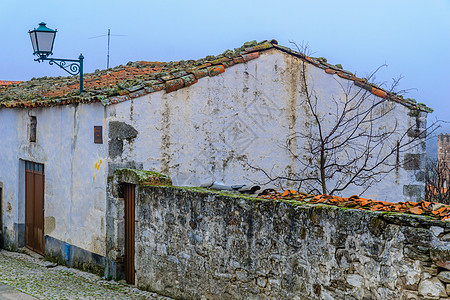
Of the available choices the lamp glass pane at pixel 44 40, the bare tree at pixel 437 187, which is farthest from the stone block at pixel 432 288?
the bare tree at pixel 437 187

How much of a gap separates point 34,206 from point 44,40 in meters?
4.25

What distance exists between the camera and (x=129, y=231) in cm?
918

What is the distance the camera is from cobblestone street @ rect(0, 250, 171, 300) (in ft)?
27.3

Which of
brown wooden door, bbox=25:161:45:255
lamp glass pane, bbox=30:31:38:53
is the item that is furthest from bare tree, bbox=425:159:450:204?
lamp glass pane, bbox=30:31:38:53

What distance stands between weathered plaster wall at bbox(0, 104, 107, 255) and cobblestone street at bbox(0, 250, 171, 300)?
0.62m

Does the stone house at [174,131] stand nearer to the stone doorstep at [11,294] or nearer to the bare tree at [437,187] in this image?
the stone doorstep at [11,294]

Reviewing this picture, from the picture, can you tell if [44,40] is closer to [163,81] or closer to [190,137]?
[163,81]

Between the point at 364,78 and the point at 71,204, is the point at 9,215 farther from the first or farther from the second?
the point at 364,78

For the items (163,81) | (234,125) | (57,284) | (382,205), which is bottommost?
(57,284)

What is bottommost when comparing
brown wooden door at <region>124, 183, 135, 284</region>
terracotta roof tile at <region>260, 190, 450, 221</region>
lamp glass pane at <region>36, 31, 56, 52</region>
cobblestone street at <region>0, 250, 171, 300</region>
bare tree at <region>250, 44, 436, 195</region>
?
cobblestone street at <region>0, 250, 171, 300</region>

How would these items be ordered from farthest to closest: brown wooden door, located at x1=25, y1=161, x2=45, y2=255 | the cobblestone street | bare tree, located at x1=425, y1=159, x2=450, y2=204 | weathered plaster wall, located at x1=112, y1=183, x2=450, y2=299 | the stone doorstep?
bare tree, located at x1=425, y1=159, x2=450, y2=204 < brown wooden door, located at x1=25, y1=161, x2=45, y2=255 < the cobblestone street < the stone doorstep < weathered plaster wall, located at x1=112, y1=183, x2=450, y2=299

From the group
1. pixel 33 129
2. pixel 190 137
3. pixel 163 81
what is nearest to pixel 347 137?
pixel 190 137

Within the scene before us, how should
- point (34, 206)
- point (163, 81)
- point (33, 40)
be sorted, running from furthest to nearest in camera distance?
1. point (34, 206)
2. point (33, 40)
3. point (163, 81)

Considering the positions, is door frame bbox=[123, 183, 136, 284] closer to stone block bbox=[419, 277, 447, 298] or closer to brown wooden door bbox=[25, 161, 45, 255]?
brown wooden door bbox=[25, 161, 45, 255]
